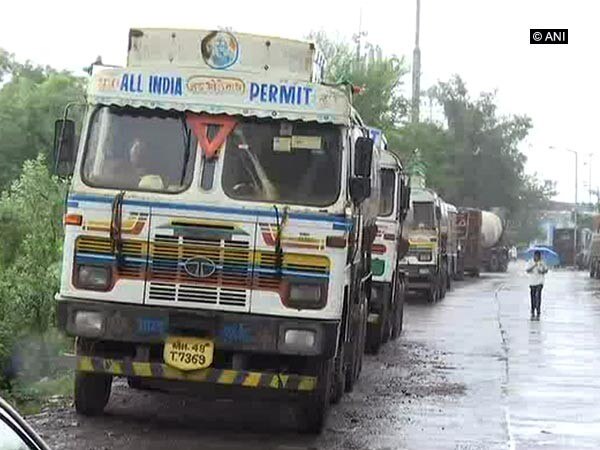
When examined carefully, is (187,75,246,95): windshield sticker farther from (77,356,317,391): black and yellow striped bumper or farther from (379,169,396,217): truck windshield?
(379,169,396,217): truck windshield

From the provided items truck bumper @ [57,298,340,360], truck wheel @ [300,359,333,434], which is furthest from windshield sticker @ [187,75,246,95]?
truck wheel @ [300,359,333,434]

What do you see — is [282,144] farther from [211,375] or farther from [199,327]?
[211,375]

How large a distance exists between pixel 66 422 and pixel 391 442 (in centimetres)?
284

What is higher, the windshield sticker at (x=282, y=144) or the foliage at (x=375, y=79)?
the foliage at (x=375, y=79)

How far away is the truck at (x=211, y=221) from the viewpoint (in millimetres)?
10172

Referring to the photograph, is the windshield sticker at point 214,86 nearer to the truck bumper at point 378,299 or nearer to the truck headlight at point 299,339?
the truck headlight at point 299,339

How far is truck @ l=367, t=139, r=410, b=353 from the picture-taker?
19.2 m

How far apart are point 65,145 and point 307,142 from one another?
2.04m

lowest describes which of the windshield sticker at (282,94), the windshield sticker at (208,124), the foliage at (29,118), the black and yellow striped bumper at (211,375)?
the black and yellow striped bumper at (211,375)

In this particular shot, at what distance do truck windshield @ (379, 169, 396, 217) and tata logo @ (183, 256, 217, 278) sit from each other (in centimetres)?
922

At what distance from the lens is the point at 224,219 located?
1020cm

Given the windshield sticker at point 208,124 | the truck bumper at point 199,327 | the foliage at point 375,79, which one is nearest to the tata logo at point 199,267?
the truck bumper at point 199,327

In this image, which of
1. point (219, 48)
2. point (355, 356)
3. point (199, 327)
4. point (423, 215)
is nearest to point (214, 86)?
point (219, 48)

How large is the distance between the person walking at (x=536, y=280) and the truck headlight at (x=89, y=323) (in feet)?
60.8
